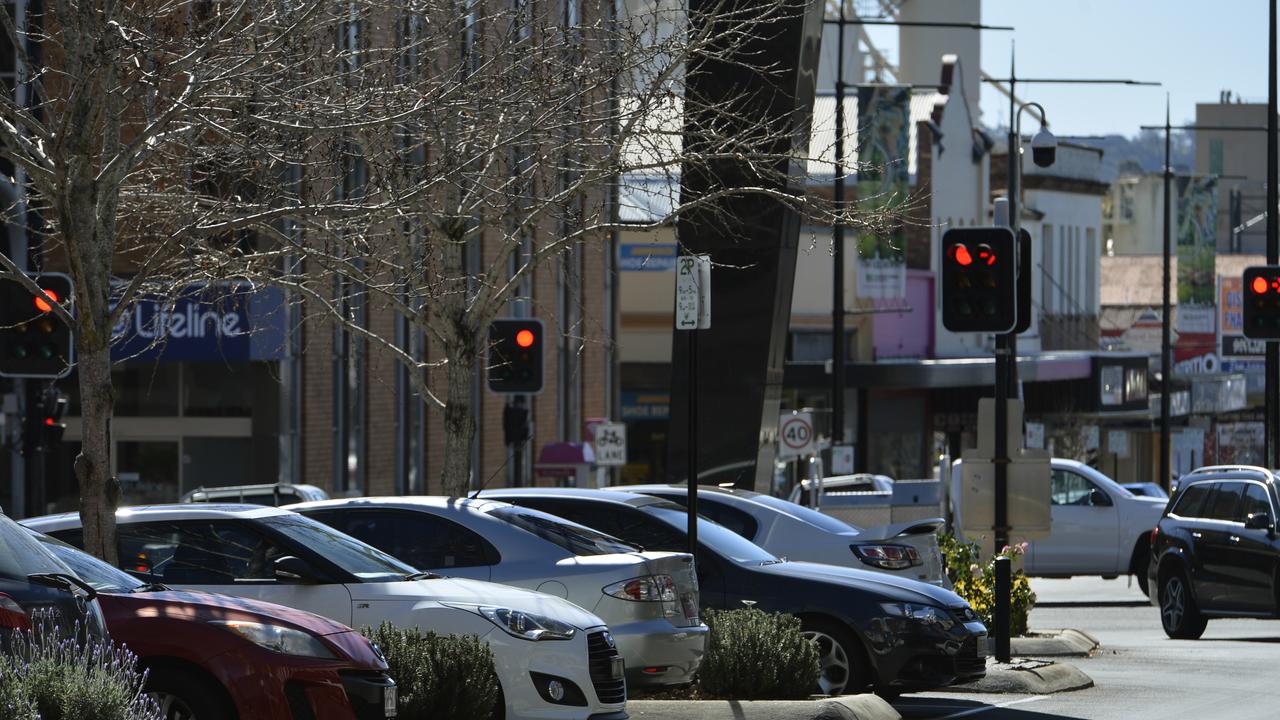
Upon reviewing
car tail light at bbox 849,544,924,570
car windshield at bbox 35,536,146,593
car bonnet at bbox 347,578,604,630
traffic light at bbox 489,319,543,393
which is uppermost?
traffic light at bbox 489,319,543,393

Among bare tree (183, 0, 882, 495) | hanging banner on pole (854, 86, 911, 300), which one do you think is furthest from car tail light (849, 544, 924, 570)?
hanging banner on pole (854, 86, 911, 300)

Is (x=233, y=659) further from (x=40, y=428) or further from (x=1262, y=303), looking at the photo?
(x=1262, y=303)

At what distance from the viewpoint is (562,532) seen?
12.7 metres

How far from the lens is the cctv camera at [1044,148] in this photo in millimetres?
30828

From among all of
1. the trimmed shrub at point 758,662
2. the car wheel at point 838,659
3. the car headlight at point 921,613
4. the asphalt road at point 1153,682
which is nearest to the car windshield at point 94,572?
the trimmed shrub at point 758,662

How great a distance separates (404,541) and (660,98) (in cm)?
411

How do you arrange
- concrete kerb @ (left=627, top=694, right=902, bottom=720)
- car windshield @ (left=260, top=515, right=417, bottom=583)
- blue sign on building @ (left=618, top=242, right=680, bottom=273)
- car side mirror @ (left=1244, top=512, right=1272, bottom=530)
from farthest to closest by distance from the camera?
blue sign on building @ (left=618, top=242, right=680, bottom=273), car side mirror @ (left=1244, top=512, right=1272, bottom=530), concrete kerb @ (left=627, top=694, right=902, bottom=720), car windshield @ (left=260, top=515, right=417, bottom=583)

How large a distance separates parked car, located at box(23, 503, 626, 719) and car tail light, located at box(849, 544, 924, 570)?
16.6 feet

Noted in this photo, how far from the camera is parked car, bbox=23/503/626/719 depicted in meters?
10.7

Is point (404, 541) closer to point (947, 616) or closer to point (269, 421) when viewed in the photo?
point (947, 616)

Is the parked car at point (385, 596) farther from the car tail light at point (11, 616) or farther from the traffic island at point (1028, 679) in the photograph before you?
the traffic island at point (1028, 679)

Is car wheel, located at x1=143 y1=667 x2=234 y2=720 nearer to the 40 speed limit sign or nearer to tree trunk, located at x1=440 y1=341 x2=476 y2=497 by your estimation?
tree trunk, located at x1=440 y1=341 x2=476 y2=497

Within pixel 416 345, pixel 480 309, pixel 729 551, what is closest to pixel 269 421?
pixel 416 345

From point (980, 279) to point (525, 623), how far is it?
634cm
